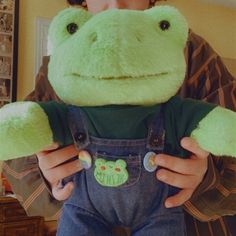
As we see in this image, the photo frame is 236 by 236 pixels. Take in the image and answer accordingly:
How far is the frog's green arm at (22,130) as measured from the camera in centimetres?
49

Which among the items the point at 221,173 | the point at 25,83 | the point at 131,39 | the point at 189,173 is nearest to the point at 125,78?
the point at 131,39

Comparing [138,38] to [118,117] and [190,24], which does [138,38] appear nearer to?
[118,117]

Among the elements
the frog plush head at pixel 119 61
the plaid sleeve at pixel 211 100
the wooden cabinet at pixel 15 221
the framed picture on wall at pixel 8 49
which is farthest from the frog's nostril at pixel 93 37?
the framed picture on wall at pixel 8 49

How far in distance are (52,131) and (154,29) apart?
0.61ft

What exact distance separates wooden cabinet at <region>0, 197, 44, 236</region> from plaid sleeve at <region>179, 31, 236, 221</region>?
5.95 feet

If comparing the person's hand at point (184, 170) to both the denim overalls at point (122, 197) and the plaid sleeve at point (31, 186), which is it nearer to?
the denim overalls at point (122, 197)

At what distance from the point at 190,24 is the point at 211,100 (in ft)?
9.06

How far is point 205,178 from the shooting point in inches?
24.8

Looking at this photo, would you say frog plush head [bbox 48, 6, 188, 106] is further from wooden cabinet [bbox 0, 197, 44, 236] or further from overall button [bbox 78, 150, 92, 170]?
wooden cabinet [bbox 0, 197, 44, 236]

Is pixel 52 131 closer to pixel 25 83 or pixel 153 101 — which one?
pixel 153 101

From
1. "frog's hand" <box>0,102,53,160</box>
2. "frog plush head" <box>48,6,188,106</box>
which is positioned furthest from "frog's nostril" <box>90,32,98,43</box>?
"frog's hand" <box>0,102,53,160</box>

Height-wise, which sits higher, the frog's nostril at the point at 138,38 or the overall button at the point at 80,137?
the frog's nostril at the point at 138,38

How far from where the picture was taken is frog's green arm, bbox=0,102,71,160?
49cm

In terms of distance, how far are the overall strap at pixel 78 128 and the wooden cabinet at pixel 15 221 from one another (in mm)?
1969
